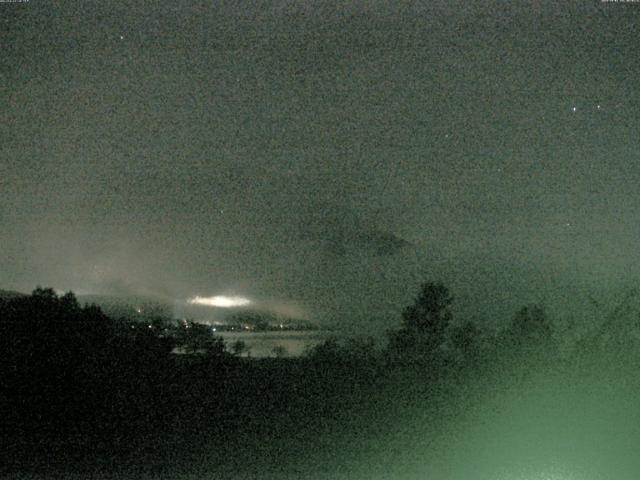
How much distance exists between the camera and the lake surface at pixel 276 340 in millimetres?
18969

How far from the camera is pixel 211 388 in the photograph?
16.5 metres

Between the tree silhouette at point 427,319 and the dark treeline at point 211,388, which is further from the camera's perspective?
the tree silhouette at point 427,319

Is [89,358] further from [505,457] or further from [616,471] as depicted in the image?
[616,471]

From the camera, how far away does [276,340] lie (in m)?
21.7

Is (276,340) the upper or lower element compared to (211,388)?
upper

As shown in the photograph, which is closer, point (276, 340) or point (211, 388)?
point (211, 388)

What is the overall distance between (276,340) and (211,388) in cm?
525

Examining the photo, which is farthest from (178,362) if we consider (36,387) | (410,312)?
(410,312)

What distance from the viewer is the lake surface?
18969 mm

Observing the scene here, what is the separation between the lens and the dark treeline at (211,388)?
14.2 meters

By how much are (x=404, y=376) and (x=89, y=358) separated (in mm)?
5789

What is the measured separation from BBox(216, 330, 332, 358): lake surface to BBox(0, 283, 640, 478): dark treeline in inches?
22.1

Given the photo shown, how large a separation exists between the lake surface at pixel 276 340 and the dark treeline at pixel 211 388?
0.56m

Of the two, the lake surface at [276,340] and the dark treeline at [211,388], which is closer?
the dark treeline at [211,388]
